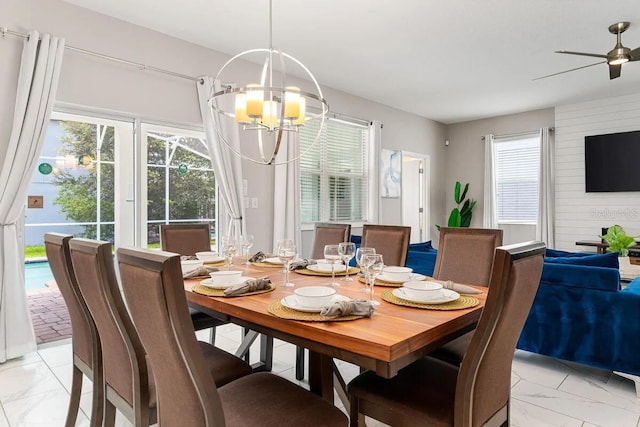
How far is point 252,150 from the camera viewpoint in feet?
14.0

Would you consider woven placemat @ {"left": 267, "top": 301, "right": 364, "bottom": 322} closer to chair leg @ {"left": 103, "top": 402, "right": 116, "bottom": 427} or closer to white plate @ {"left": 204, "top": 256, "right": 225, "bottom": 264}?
chair leg @ {"left": 103, "top": 402, "right": 116, "bottom": 427}

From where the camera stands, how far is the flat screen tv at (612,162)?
5234 millimetres

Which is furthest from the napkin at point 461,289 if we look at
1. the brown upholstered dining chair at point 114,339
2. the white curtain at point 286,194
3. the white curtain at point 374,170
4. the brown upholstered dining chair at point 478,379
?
the white curtain at point 374,170

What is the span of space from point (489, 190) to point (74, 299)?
6.32 metres

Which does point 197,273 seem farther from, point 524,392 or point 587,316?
point 587,316

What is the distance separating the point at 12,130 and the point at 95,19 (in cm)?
114

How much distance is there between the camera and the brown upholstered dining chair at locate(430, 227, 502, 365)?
2.12 metres

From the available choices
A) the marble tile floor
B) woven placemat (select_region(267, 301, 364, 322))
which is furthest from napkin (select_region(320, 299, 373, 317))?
the marble tile floor

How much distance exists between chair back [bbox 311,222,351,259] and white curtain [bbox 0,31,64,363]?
2130 mm

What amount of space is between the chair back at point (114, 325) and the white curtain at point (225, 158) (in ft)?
7.79

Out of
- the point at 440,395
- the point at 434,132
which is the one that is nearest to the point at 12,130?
the point at 440,395

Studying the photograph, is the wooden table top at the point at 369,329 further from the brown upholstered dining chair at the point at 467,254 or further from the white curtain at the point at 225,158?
the white curtain at the point at 225,158

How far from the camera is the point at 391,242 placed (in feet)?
8.51

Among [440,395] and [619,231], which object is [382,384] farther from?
[619,231]
